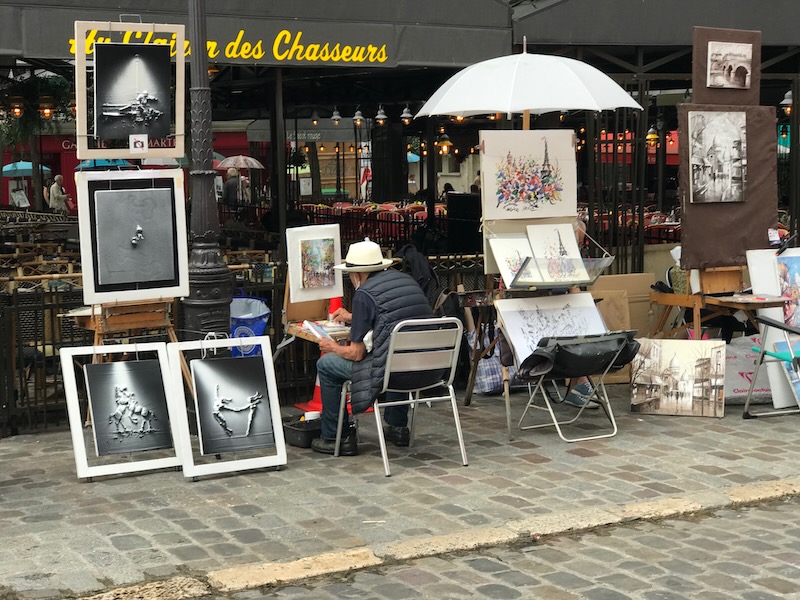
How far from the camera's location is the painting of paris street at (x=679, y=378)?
8539 millimetres

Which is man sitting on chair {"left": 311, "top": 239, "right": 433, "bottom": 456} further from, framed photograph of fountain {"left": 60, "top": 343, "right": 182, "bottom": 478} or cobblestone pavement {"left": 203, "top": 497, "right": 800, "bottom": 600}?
cobblestone pavement {"left": 203, "top": 497, "right": 800, "bottom": 600}

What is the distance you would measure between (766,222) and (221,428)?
5238mm

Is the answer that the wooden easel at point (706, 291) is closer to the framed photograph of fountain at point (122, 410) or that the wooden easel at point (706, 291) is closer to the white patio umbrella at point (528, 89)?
the white patio umbrella at point (528, 89)

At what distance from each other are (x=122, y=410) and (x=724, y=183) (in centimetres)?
528

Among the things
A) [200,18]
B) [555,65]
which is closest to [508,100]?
[555,65]

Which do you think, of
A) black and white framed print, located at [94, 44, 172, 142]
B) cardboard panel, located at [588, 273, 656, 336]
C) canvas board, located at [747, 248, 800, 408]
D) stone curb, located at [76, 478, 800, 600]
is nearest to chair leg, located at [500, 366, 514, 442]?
stone curb, located at [76, 478, 800, 600]

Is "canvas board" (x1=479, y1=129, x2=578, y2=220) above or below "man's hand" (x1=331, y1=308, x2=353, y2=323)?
above

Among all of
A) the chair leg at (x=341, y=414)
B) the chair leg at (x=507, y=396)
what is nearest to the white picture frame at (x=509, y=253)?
the chair leg at (x=507, y=396)

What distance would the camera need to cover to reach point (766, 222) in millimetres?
9562

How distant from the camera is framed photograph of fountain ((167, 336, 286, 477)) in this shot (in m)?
6.86

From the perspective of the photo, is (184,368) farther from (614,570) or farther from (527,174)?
(614,570)

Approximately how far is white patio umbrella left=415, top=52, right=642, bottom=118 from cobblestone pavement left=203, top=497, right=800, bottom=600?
10.9 feet

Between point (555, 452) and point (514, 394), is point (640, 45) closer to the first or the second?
point (514, 394)

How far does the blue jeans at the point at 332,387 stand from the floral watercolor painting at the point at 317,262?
865 mm
